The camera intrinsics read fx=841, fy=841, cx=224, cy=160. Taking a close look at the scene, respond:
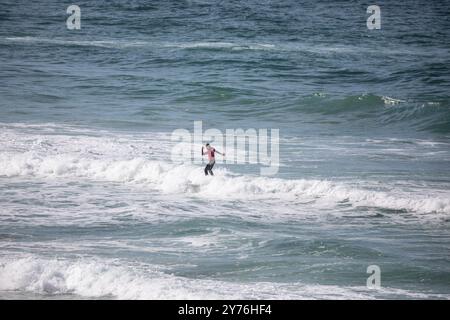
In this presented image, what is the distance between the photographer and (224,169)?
74.4 feet

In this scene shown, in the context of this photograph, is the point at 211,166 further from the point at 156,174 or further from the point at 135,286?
the point at 135,286

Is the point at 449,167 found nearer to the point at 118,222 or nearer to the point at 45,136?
the point at 118,222

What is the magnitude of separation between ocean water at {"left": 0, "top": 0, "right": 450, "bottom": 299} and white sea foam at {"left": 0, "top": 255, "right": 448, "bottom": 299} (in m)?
0.03

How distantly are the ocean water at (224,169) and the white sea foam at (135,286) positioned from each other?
1.3 inches

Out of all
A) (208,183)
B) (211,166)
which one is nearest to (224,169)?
(211,166)

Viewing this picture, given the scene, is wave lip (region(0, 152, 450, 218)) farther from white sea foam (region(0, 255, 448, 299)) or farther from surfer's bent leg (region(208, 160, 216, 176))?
white sea foam (region(0, 255, 448, 299))

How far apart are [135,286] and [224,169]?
9.51 metres

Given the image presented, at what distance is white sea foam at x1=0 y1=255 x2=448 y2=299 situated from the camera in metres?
13.3

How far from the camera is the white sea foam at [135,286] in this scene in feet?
43.7

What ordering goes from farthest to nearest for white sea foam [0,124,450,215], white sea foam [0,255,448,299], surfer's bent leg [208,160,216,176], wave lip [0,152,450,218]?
surfer's bent leg [208,160,216,176] → white sea foam [0,124,450,215] → wave lip [0,152,450,218] → white sea foam [0,255,448,299]

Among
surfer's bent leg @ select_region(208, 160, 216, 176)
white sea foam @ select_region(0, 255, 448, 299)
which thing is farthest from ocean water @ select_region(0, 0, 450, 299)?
surfer's bent leg @ select_region(208, 160, 216, 176)

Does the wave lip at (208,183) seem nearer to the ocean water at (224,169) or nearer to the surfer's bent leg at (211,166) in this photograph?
the ocean water at (224,169)

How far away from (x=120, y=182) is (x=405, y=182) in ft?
23.8

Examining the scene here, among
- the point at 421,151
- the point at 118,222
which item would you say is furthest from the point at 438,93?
the point at 118,222
